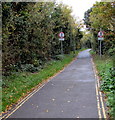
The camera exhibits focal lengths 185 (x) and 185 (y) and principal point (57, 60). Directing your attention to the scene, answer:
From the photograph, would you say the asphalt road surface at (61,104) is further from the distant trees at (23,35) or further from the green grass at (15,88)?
the distant trees at (23,35)

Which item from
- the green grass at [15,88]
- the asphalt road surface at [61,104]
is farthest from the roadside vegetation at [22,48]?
the asphalt road surface at [61,104]

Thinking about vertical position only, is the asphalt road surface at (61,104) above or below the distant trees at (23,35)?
below

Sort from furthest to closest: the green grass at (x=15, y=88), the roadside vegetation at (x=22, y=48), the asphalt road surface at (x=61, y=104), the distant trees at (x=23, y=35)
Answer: the distant trees at (x=23, y=35) < the roadside vegetation at (x=22, y=48) < the green grass at (x=15, y=88) < the asphalt road surface at (x=61, y=104)

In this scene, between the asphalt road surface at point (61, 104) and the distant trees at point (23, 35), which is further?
the distant trees at point (23, 35)

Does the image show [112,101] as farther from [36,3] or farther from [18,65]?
[36,3]

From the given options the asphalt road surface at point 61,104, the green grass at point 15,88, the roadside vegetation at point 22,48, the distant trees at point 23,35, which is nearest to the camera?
the asphalt road surface at point 61,104

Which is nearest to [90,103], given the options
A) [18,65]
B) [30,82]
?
[30,82]

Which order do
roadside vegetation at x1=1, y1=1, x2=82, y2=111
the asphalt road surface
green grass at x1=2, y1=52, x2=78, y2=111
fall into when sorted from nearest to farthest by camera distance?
the asphalt road surface
green grass at x1=2, y1=52, x2=78, y2=111
roadside vegetation at x1=1, y1=1, x2=82, y2=111

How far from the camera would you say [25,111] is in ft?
22.8

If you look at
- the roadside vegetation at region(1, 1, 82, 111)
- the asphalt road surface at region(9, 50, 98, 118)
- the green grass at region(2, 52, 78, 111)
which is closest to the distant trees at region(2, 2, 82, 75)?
the roadside vegetation at region(1, 1, 82, 111)

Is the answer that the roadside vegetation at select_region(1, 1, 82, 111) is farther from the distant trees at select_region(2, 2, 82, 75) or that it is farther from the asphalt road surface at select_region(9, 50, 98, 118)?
the asphalt road surface at select_region(9, 50, 98, 118)

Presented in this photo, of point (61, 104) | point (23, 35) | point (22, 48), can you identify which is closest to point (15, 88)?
point (61, 104)

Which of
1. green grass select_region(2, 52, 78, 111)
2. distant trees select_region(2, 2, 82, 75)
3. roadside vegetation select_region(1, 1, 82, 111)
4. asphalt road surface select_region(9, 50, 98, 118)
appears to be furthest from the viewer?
distant trees select_region(2, 2, 82, 75)

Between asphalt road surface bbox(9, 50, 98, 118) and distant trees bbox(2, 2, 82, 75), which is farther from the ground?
distant trees bbox(2, 2, 82, 75)
